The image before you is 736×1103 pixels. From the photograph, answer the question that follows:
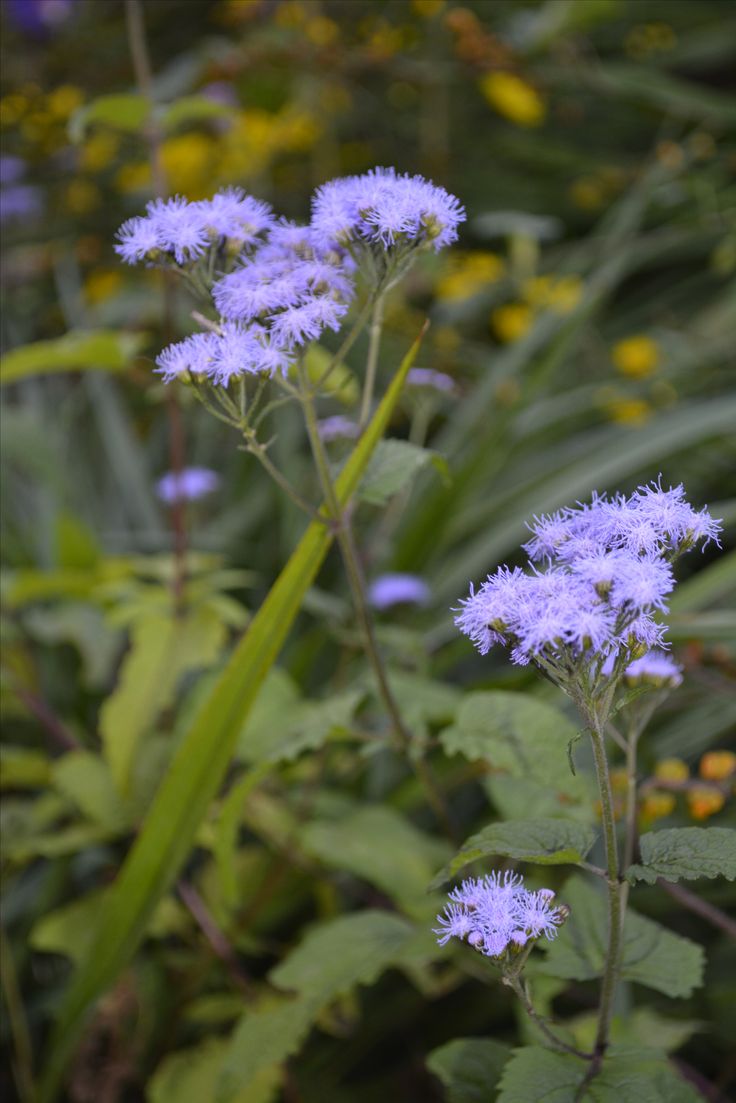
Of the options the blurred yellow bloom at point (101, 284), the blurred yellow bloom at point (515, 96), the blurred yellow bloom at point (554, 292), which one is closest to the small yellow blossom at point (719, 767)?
the blurred yellow bloom at point (554, 292)

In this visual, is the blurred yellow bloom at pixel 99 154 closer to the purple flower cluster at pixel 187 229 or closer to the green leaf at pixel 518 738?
the purple flower cluster at pixel 187 229

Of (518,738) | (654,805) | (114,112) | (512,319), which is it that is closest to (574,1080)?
(518,738)

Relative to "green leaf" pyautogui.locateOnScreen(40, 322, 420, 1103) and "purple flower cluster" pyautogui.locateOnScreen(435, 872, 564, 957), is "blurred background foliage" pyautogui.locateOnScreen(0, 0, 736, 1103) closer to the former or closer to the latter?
"green leaf" pyautogui.locateOnScreen(40, 322, 420, 1103)

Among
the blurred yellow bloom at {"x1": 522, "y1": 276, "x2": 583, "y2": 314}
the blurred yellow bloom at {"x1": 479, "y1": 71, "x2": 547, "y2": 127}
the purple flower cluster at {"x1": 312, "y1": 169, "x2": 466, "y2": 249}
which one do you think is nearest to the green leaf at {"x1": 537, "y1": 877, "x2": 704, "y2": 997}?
the purple flower cluster at {"x1": 312, "y1": 169, "x2": 466, "y2": 249}

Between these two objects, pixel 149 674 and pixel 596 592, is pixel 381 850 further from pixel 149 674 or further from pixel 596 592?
pixel 596 592

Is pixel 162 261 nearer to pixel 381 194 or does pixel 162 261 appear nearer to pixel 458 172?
pixel 381 194

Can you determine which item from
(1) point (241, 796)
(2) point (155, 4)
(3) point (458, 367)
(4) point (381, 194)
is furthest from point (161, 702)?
(2) point (155, 4)
